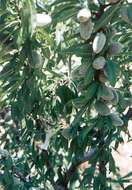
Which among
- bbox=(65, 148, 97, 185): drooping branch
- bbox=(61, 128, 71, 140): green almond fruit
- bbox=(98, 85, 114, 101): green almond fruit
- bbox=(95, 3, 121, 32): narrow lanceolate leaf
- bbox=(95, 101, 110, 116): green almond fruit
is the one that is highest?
bbox=(95, 3, 121, 32): narrow lanceolate leaf

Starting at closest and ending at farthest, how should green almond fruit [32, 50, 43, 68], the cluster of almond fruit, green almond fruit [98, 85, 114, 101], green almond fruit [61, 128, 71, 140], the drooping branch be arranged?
1. the cluster of almond fruit
2. green almond fruit [98, 85, 114, 101]
3. green almond fruit [32, 50, 43, 68]
4. green almond fruit [61, 128, 71, 140]
5. the drooping branch

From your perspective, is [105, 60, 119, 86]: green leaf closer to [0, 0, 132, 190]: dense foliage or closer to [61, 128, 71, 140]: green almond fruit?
[0, 0, 132, 190]: dense foliage

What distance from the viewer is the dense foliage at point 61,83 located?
1.23m

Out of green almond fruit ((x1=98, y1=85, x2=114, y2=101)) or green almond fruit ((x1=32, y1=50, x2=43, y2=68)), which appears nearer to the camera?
green almond fruit ((x1=98, y1=85, x2=114, y2=101))

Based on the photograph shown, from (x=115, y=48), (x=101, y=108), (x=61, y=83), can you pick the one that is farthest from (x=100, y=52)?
(x=61, y=83)

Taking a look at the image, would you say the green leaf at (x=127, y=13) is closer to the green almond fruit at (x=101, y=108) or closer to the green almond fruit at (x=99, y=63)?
the green almond fruit at (x=99, y=63)

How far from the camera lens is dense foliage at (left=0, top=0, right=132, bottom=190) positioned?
4.03 ft

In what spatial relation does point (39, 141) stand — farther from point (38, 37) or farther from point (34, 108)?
point (38, 37)

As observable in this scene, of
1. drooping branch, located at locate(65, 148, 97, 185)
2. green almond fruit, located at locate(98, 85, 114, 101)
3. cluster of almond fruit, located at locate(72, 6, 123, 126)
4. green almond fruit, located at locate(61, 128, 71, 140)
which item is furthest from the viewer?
drooping branch, located at locate(65, 148, 97, 185)

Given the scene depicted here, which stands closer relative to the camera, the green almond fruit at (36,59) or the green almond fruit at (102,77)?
the green almond fruit at (102,77)

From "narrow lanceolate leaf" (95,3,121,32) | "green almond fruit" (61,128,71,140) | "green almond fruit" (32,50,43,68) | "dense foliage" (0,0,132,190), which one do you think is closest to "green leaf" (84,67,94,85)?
"dense foliage" (0,0,132,190)

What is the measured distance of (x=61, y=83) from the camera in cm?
183

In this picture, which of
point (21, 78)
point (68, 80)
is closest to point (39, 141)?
point (68, 80)

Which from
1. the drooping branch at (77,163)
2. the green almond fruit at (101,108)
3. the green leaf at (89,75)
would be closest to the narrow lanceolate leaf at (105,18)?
the green leaf at (89,75)
